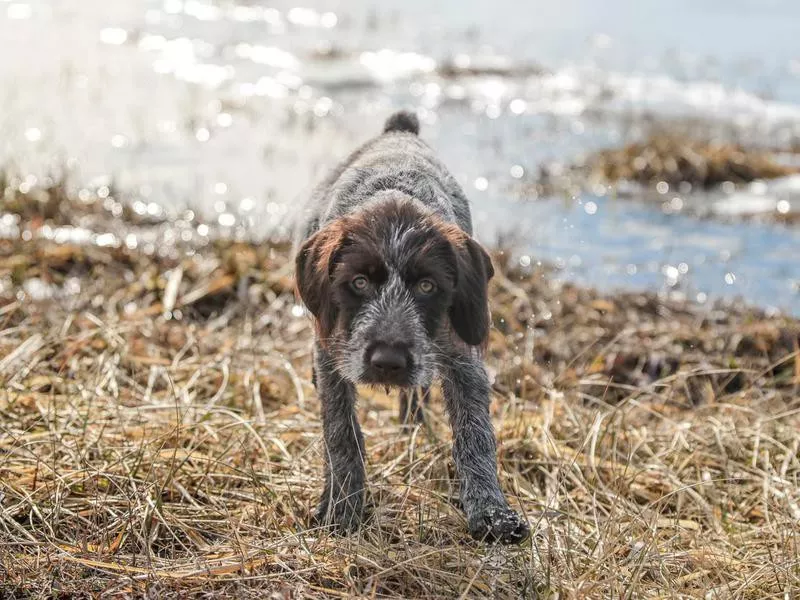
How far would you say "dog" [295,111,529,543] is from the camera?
12.3 feet

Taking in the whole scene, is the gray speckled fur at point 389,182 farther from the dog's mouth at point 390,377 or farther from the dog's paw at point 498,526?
the dog's paw at point 498,526

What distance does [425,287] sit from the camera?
3848 millimetres

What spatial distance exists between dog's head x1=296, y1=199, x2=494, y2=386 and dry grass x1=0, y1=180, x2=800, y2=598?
66 cm

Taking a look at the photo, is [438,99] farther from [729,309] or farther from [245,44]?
[729,309]

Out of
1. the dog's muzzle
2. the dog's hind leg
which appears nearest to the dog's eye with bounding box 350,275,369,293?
the dog's muzzle

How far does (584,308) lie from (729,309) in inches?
51.8

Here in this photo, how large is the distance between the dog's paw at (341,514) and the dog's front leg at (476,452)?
440 mm

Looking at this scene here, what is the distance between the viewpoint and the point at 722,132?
659 inches

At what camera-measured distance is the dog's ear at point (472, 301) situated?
395 cm

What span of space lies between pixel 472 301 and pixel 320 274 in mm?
612

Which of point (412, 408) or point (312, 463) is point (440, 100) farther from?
point (312, 463)

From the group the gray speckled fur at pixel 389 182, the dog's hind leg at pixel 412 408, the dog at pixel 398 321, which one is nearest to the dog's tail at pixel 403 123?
the gray speckled fur at pixel 389 182

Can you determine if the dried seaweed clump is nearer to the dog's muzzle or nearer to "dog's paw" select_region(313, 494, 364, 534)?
"dog's paw" select_region(313, 494, 364, 534)

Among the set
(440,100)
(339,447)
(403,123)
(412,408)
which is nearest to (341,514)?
(339,447)
